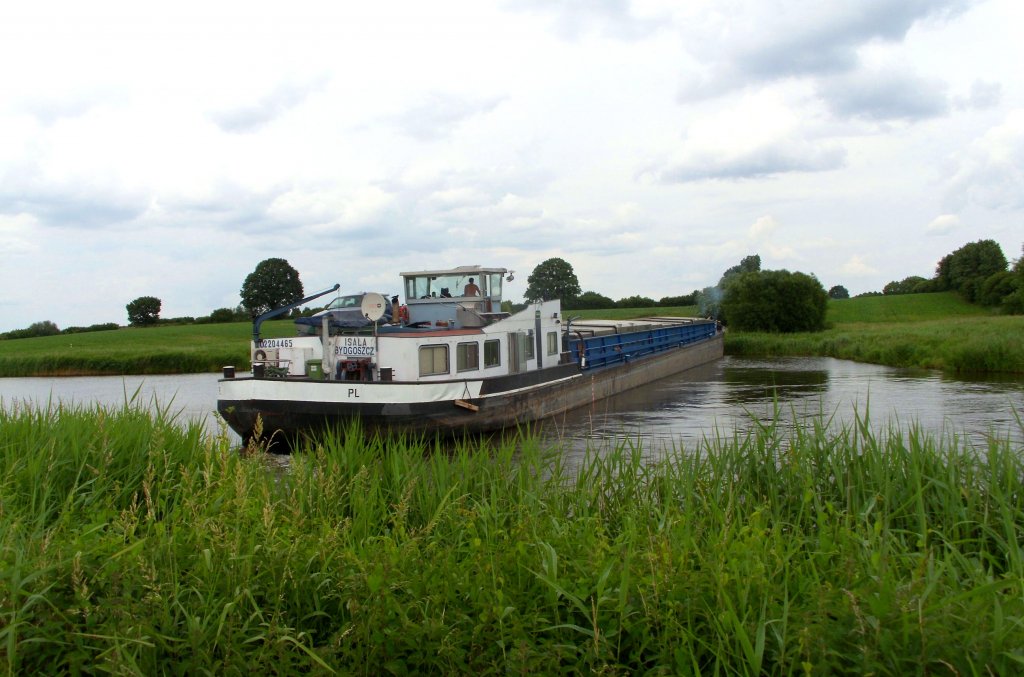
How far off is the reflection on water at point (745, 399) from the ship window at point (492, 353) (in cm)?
162

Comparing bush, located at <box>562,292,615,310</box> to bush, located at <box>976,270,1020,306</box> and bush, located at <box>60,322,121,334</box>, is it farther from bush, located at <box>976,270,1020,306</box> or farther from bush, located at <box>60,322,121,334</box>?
bush, located at <box>60,322,121,334</box>

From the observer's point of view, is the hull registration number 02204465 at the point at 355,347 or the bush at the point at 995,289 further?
the bush at the point at 995,289

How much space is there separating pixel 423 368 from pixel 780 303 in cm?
3041

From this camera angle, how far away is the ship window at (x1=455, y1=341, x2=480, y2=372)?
46.1 ft

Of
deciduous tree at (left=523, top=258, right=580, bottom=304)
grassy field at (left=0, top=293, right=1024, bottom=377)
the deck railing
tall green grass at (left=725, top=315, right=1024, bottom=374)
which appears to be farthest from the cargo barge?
deciduous tree at (left=523, top=258, right=580, bottom=304)

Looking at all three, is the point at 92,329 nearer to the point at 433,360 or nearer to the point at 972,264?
the point at 433,360

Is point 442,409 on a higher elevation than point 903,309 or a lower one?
lower

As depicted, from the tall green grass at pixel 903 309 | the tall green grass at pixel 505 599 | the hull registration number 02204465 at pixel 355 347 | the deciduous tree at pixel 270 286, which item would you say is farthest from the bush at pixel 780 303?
the tall green grass at pixel 505 599

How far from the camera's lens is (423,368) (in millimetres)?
13344

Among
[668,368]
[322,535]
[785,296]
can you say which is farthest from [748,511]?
[785,296]

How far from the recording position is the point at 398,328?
13664 millimetres

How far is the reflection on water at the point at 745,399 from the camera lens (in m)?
12.8

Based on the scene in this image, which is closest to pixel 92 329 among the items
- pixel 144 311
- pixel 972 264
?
pixel 144 311

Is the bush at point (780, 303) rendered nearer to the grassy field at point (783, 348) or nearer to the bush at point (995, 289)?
the grassy field at point (783, 348)
